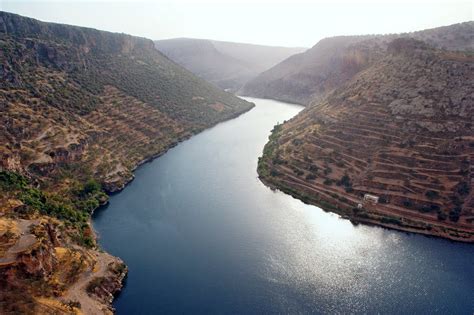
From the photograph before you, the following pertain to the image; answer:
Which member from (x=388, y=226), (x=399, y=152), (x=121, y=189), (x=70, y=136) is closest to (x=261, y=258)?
(x=388, y=226)

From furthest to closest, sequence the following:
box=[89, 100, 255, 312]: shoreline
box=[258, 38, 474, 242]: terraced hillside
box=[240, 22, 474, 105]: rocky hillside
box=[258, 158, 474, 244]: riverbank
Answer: box=[240, 22, 474, 105]: rocky hillside → box=[258, 38, 474, 242]: terraced hillside → box=[258, 158, 474, 244]: riverbank → box=[89, 100, 255, 312]: shoreline

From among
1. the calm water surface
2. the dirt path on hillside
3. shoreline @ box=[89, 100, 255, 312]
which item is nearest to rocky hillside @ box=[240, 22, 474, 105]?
shoreline @ box=[89, 100, 255, 312]

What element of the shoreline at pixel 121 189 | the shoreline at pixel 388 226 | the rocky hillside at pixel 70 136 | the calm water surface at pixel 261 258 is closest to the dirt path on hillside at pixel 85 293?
the rocky hillside at pixel 70 136

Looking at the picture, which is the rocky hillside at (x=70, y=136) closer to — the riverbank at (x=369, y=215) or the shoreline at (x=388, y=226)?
the riverbank at (x=369, y=215)

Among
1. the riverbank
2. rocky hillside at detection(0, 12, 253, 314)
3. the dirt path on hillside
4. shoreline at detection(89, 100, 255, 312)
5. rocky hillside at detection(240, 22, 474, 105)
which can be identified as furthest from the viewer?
rocky hillside at detection(240, 22, 474, 105)

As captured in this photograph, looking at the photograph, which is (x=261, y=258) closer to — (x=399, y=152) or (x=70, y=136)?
(x=399, y=152)

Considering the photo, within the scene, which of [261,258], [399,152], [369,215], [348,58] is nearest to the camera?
[261,258]

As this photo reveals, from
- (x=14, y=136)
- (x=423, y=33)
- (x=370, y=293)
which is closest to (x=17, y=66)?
(x=14, y=136)

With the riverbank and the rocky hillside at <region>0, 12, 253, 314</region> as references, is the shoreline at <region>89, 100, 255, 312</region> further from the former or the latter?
the riverbank
